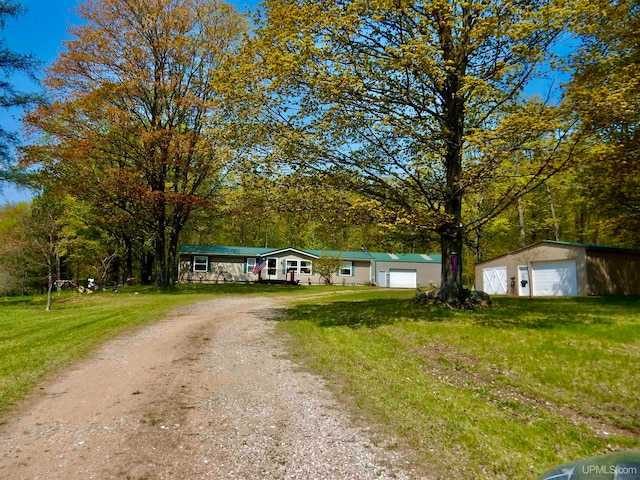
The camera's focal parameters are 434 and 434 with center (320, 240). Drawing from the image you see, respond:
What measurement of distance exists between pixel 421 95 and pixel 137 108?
63.0 feet

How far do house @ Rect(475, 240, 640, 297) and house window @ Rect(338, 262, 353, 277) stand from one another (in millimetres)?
17565

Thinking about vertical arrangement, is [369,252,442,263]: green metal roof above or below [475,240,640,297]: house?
above

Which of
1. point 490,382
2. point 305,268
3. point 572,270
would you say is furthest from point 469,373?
point 305,268

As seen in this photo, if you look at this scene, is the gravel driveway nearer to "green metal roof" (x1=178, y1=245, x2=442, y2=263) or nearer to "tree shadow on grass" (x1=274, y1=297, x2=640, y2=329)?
"tree shadow on grass" (x1=274, y1=297, x2=640, y2=329)

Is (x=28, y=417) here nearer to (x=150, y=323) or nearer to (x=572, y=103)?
(x=150, y=323)

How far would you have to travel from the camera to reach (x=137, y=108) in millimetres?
25234

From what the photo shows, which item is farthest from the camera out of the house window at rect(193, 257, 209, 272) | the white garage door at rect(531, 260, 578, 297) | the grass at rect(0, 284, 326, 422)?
the house window at rect(193, 257, 209, 272)

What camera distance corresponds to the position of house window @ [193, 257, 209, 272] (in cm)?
3966

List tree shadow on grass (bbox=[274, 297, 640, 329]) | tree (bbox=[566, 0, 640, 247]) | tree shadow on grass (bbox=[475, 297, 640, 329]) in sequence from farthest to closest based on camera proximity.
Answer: tree shadow on grass (bbox=[274, 297, 640, 329]) → tree shadow on grass (bbox=[475, 297, 640, 329]) → tree (bbox=[566, 0, 640, 247])

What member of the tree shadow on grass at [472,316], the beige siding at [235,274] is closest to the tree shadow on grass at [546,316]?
the tree shadow on grass at [472,316]

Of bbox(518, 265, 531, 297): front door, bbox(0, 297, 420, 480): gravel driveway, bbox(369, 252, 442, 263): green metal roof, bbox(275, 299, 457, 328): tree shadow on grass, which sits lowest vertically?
bbox(0, 297, 420, 480): gravel driveway

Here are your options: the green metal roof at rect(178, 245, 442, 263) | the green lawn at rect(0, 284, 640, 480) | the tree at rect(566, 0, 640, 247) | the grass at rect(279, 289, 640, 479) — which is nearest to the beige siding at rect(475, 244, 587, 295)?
the tree at rect(566, 0, 640, 247)

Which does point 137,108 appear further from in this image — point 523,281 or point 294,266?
point 523,281

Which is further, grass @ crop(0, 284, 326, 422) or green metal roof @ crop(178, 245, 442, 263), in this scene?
green metal roof @ crop(178, 245, 442, 263)
